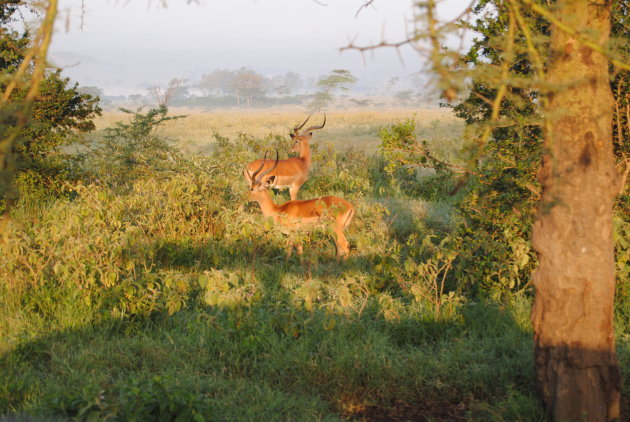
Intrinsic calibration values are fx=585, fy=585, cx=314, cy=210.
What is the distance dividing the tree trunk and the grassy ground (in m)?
0.35

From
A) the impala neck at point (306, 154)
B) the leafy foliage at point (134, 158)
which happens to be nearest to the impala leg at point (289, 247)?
the leafy foliage at point (134, 158)

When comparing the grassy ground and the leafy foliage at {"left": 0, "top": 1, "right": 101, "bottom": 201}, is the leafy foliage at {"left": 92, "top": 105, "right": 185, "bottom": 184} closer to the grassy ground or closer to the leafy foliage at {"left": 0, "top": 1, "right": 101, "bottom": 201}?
the leafy foliage at {"left": 0, "top": 1, "right": 101, "bottom": 201}

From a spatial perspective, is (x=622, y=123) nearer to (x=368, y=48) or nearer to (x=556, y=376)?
(x=556, y=376)

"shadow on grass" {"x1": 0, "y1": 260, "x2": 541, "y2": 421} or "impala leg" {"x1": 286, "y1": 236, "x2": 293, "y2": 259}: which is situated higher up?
"impala leg" {"x1": 286, "y1": 236, "x2": 293, "y2": 259}

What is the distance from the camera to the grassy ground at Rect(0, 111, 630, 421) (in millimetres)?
3443

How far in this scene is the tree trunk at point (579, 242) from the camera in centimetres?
299

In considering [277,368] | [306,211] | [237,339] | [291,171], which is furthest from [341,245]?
[291,171]

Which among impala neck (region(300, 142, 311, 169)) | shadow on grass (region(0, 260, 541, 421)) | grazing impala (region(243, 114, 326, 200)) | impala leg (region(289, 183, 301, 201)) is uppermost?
impala neck (region(300, 142, 311, 169))

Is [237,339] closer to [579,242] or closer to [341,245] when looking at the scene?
[579,242]

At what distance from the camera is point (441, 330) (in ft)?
14.8

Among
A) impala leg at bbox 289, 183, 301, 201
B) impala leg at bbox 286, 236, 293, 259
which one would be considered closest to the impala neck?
impala leg at bbox 289, 183, 301, 201

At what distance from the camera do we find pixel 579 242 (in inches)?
120

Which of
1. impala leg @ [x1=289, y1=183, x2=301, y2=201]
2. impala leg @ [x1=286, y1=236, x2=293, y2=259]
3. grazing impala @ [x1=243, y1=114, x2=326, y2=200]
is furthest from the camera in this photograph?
impala leg @ [x1=289, y1=183, x2=301, y2=201]

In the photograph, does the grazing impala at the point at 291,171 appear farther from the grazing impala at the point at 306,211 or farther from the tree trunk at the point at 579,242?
the tree trunk at the point at 579,242
